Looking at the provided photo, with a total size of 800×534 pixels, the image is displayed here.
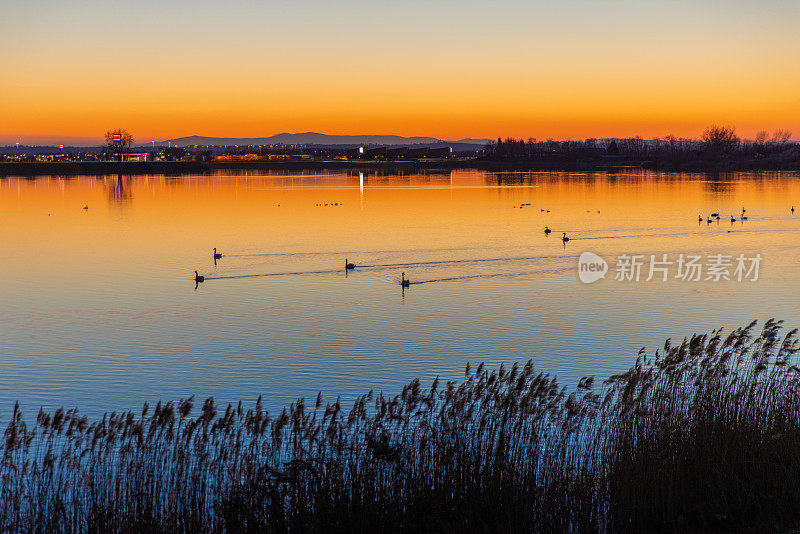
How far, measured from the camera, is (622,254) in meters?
42.4

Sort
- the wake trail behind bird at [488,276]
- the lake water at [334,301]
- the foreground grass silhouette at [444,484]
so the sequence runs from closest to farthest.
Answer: the foreground grass silhouette at [444,484] → the lake water at [334,301] → the wake trail behind bird at [488,276]

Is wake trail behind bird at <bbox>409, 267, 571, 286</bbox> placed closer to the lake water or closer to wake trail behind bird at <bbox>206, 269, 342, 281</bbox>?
the lake water

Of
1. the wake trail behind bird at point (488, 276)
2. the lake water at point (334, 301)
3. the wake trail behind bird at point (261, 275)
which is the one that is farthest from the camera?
the wake trail behind bird at point (261, 275)

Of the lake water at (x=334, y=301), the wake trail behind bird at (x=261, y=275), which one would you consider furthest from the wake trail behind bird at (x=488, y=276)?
the wake trail behind bird at (x=261, y=275)

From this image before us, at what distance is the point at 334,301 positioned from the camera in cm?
2889

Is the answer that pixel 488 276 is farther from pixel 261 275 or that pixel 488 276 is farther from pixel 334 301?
pixel 261 275

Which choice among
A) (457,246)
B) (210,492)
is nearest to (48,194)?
(457,246)

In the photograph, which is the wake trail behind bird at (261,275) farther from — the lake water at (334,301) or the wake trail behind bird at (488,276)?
the wake trail behind bird at (488,276)

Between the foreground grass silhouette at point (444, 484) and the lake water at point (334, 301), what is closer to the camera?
the foreground grass silhouette at point (444, 484)

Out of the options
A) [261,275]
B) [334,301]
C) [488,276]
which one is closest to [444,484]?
[334,301]

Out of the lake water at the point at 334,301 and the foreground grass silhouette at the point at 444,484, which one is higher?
the foreground grass silhouette at the point at 444,484

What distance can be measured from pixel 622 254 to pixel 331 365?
85.9ft

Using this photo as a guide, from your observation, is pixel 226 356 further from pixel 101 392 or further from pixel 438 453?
pixel 438 453

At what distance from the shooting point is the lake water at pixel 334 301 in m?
19.4
